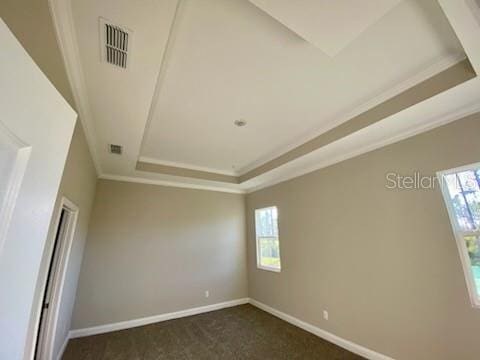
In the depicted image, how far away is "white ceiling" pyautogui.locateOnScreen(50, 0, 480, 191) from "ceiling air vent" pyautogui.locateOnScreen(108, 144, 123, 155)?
0.26 feet

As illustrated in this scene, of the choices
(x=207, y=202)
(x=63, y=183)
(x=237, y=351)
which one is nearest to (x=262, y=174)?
(x=207, y=202)

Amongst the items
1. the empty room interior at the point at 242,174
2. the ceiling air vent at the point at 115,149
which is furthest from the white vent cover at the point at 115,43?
the ceiling air vent at the point at 115,149

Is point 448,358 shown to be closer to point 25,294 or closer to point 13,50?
point 25,294

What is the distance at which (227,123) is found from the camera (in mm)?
2969

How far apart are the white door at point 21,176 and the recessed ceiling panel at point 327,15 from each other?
1283 mm

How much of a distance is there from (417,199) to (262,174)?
8.00ft

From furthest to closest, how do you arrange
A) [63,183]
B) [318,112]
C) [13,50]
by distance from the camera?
[318,112], [63,183], [13,50]

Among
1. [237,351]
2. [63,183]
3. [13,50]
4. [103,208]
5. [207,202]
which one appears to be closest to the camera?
[13,50]

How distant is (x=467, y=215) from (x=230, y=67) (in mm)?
2754

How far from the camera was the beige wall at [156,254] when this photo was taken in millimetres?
3729

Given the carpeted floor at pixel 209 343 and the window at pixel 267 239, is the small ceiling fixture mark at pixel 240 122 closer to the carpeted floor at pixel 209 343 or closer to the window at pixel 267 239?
the window at pixel 267 239

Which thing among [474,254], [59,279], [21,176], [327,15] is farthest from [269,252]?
[21,176]

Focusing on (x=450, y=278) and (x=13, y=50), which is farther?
(x=450, y=278)

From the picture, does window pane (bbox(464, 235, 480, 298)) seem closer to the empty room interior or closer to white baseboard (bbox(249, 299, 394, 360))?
the empty room interior
